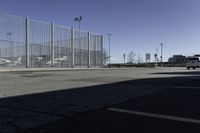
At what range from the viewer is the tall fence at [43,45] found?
37.3 metres

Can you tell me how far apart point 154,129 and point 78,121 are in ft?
5.49

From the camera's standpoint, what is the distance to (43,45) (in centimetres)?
4244

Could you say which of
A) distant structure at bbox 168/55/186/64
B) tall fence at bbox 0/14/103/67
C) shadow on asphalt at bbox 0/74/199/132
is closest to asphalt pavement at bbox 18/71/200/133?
shadow on asphalt at bbox 0/74/199/132

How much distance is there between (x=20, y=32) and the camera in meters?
39.0

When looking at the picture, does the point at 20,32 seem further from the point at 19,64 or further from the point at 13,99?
the point at 13,99

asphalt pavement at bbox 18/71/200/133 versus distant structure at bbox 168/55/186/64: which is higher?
distant structure at bbox 168/55/186/64

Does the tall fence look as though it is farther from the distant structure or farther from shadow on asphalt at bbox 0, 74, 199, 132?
the distant structure

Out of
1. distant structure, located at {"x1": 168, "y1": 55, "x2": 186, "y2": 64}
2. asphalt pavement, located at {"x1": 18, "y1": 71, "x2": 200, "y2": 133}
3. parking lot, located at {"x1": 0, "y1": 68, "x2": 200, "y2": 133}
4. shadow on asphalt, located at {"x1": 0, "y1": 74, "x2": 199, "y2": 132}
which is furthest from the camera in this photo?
distant structure, located at {"x1": 168, "y1": 55, "x2": 186, "y2": 64}

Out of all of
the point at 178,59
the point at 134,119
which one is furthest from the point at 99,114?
the point at 178,59

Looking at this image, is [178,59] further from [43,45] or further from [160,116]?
[160,116]

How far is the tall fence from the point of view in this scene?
3731 centimetres

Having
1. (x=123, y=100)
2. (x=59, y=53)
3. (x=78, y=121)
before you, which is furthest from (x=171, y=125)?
(x=59, y=53)

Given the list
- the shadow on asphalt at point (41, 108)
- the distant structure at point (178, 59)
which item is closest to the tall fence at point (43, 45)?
the shadow on asphalt at point (41, 108)

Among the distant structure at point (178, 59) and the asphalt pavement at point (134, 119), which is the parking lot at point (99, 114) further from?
the distant structure at point (178, 59)
